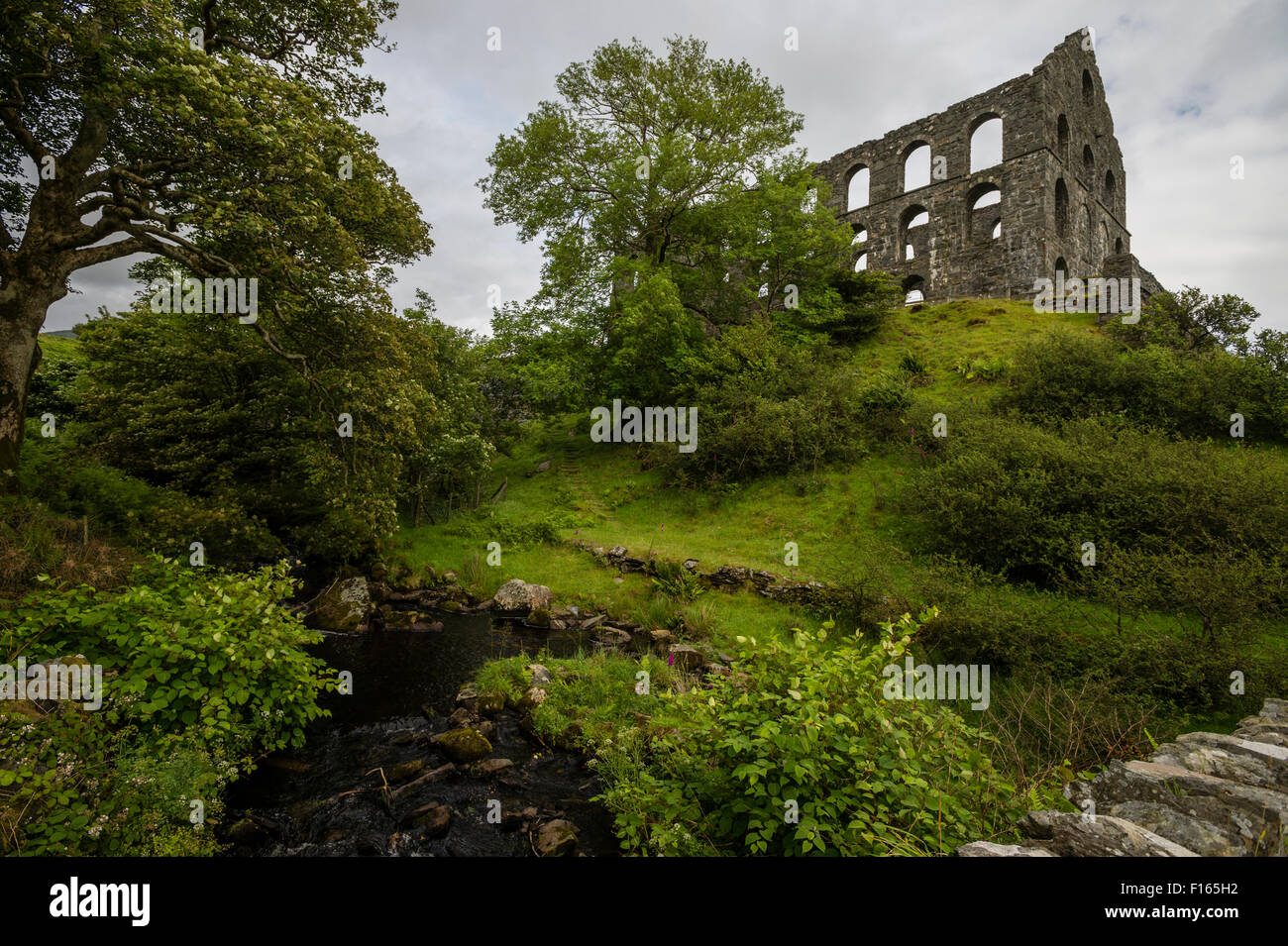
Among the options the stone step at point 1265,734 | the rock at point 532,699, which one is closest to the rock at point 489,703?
the rock at point 532,699

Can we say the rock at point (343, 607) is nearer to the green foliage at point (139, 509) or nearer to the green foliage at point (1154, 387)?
the green foliage at point (139, 509)

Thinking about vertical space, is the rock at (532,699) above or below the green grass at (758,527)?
below

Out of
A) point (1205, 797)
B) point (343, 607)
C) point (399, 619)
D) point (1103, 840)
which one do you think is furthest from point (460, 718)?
point (1205, 797)

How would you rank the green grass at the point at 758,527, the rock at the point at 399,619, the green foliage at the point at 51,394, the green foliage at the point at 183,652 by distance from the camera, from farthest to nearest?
the green foliage at the point at 51,394 < the rock at the point at 399,619 < the green grass at the point at 758,527 < the green foliage at the point at 183,652

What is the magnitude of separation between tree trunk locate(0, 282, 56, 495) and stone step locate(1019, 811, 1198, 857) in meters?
15.1

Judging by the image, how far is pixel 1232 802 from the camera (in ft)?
10.3

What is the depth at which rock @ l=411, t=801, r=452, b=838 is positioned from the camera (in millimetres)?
6133

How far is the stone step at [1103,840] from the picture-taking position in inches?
102

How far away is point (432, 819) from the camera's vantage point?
248 inches

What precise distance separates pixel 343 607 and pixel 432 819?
8.31m

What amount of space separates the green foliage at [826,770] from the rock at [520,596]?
9582 mm

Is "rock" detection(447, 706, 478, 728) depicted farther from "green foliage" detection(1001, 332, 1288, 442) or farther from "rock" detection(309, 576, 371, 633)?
"green foliage" detection(1001, 332, 1288, 442)

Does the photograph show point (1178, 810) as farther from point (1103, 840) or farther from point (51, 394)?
point (51, 394)

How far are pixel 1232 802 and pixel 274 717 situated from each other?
9.12 meters
